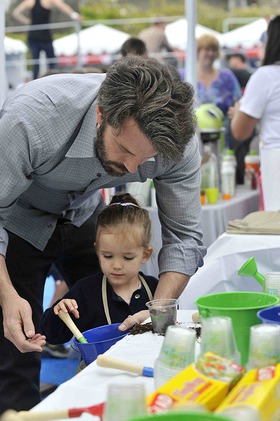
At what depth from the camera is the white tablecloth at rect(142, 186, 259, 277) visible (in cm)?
383

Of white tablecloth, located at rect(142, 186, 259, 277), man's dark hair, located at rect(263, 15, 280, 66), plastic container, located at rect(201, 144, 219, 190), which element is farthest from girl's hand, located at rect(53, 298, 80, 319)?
man's dark hair, located at rect(263, 15, 280, 66)

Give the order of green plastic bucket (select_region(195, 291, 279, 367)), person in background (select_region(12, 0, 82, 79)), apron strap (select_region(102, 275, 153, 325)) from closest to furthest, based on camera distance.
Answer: green plastic bucket (select_region(195, 291, 279, 367)) < apron strap (select_region(102, 275, 153, 325)) < person in background (select_region(12, 0, 82, 79))

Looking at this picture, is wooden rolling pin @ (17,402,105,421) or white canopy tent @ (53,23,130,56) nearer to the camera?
wooden rolling pin @ (17,402,105,421)

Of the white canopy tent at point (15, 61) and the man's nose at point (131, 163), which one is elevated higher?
the man's nose at point (131, 163)

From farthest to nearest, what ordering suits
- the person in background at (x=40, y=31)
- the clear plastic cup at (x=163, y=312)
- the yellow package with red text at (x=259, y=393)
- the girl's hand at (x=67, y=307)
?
the person in background at (x=40, y=31) < the girl's hand at (x=67, y=307) < the clear plastic cup at (x=163, y=312) < the yellow package with red text at (x=259, y=393)

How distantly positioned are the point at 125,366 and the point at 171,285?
0.87m

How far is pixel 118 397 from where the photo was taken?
117cm

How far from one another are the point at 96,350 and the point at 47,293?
410 cm

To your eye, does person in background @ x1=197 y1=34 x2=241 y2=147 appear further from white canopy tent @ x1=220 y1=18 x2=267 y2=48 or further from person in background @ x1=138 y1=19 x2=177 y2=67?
white canopy tent @ x1=220 y1=18 x2=267 y2=48

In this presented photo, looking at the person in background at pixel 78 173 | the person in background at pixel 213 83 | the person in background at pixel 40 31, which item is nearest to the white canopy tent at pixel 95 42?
the person in background at pixel 40 31

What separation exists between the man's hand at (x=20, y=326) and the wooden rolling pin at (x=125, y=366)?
33 centimetres

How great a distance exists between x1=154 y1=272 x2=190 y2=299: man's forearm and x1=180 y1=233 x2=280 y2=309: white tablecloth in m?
0.65

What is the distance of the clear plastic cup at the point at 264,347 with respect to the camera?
1416mm

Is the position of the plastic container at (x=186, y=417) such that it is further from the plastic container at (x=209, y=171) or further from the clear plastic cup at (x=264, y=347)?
the plastic container at (x=209, y=171)
